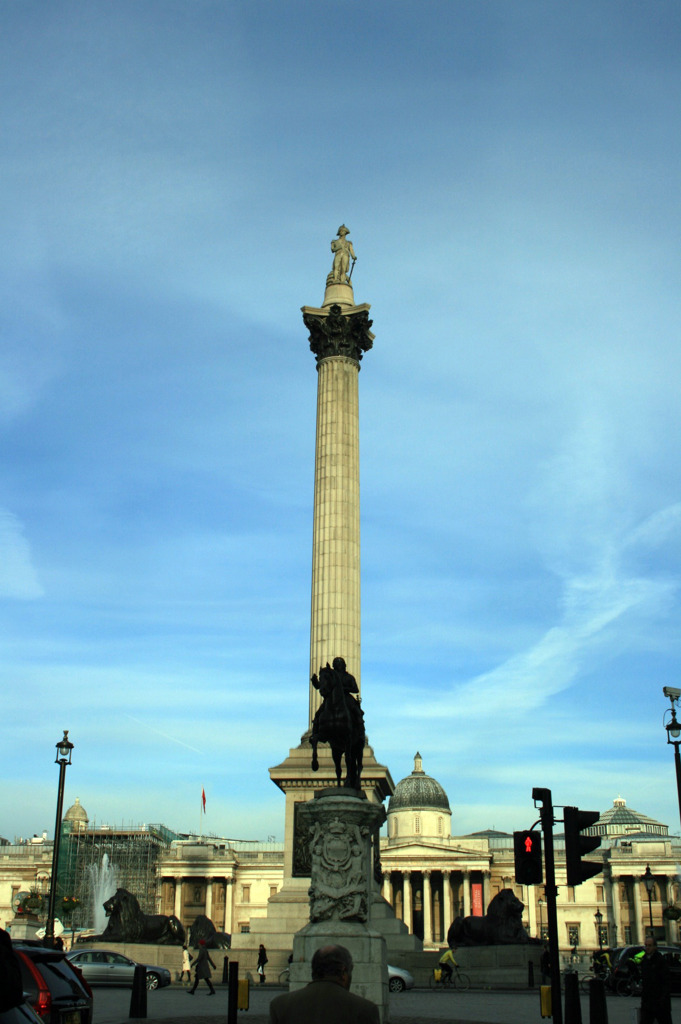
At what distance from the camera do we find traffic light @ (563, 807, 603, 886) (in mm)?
13031

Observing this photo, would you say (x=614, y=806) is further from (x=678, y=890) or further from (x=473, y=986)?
(x=473, y=986)

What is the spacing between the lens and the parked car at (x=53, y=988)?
1208cm

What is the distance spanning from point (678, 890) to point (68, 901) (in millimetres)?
68658

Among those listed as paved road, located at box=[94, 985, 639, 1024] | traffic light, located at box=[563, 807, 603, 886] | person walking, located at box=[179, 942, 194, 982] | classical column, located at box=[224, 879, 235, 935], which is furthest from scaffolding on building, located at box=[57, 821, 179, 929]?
traffic light, located at box=[563, 807, 603, 886]

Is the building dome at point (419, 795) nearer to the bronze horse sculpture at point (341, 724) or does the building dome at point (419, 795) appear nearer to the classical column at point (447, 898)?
the classical column at point (447, 898)

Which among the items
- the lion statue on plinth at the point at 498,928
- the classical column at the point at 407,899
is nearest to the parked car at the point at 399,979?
the lion statue on plinth at the point at 498,928

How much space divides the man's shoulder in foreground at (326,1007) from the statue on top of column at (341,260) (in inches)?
1730

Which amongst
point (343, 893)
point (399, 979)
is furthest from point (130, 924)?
point (343, 893)

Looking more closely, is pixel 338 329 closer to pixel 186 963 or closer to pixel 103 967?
pixel 103 967

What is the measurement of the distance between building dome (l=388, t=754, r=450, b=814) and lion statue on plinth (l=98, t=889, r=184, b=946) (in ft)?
A: 247

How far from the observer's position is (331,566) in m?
42.5

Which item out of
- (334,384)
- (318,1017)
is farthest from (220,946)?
(318,1017)

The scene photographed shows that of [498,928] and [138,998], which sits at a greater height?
[498,928]

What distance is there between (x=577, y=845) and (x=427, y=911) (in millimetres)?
102716
